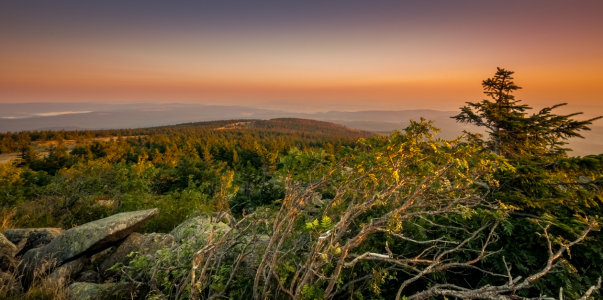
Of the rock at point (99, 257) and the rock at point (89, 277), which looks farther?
the rock at point (99, 257)

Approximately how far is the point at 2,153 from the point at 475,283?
120067mm

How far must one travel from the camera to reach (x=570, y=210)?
4391 millimetres

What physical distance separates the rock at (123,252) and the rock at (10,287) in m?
1.57

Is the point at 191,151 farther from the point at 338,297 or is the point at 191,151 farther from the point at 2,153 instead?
the point at 338,297

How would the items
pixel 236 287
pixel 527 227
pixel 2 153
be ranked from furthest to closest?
pixel 2 153 < pixel 236 287 < pixel 527 227

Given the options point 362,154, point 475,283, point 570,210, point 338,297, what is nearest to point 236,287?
point 338,297

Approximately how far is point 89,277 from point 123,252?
0.92 meters

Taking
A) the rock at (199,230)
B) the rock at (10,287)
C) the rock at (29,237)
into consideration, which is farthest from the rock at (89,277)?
the rock at (29,237)

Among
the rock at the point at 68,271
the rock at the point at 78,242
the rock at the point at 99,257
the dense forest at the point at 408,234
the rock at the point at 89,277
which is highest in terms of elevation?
the dense forest at the point at 408,234

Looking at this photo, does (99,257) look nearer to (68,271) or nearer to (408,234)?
(68,271)

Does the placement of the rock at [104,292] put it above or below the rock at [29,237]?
above

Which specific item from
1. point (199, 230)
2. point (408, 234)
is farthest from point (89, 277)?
point (408, 234)

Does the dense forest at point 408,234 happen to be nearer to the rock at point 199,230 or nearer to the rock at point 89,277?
the rock at point 199,230

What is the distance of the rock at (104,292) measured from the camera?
4141mm
